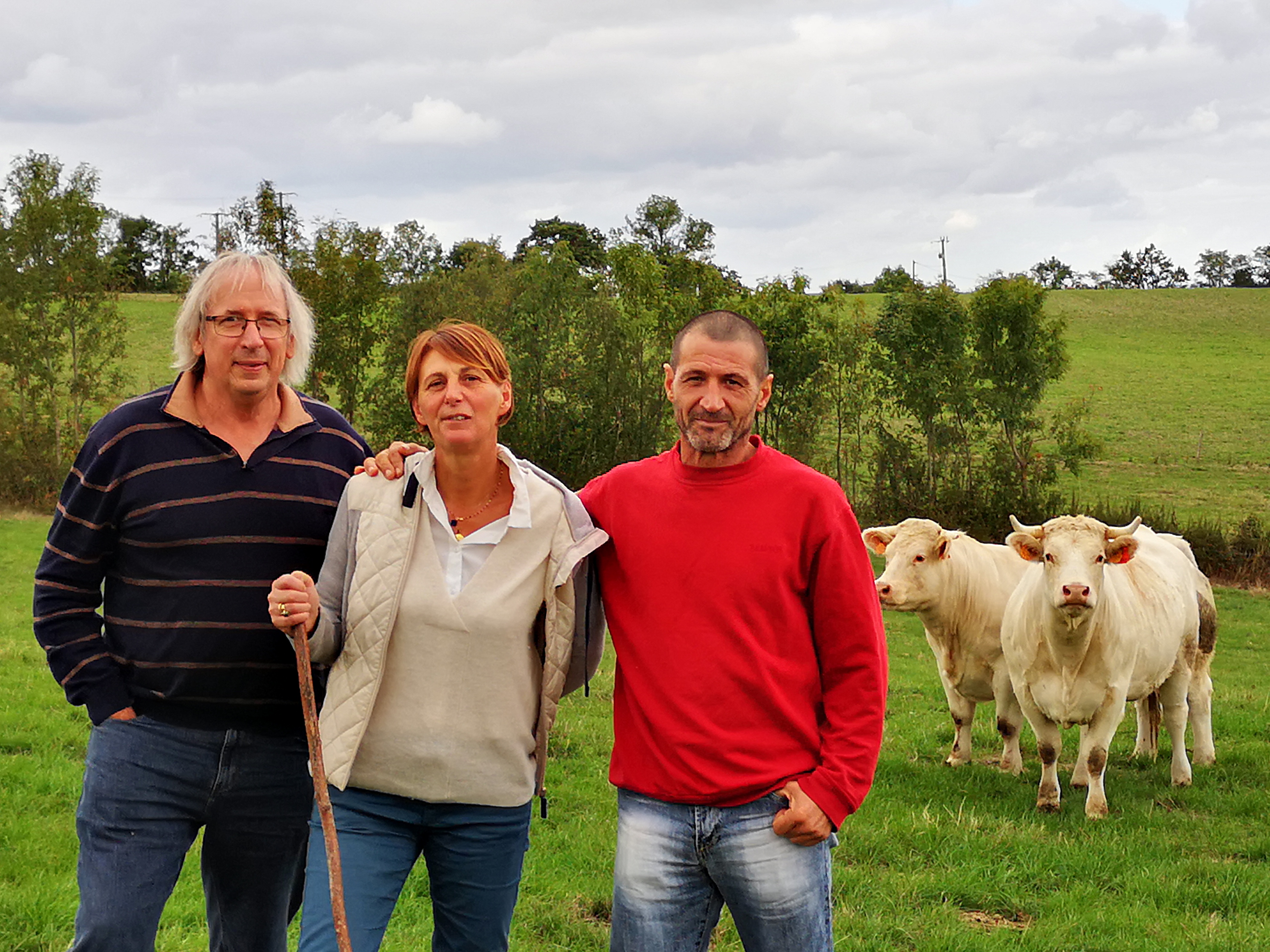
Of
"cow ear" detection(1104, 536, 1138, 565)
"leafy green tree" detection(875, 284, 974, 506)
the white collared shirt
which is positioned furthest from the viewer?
"leafy green tree" detection(875, 284, 974, 506)

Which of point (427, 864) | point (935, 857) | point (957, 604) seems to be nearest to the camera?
point (427, 864)

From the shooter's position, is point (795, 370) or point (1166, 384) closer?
point (795, 370)

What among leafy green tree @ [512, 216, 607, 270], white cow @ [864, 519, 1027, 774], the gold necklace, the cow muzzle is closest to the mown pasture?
white cow @ [864, 519, 1027, 774]

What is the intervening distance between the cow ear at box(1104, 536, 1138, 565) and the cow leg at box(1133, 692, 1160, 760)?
2.49m

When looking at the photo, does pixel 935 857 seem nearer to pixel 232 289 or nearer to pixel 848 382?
pixel 232 289

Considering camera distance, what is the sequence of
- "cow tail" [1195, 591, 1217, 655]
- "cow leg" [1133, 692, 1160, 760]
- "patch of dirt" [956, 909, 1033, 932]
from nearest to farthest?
"patch of dirt" [956, 909, 1033, 932] → "cow leg" [1133, 692, 1160, 760] → "cow tail" [1195, 591, 1217, 655]

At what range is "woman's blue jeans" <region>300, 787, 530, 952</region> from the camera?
3281mm

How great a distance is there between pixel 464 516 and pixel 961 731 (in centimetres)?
723

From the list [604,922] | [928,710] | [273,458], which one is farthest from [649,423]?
[273,458]

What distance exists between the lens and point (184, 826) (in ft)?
11.9

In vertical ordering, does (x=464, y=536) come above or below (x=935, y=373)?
below

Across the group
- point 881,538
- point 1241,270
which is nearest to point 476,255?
point 881,538

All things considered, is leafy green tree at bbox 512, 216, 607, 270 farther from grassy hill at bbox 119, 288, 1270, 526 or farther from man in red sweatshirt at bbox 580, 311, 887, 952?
man in red sweatshirt at bbox 580, 311, 887, 952

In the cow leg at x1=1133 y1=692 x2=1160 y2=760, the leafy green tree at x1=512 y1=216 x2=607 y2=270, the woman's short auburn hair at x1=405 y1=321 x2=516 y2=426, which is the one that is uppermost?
the leafy green tree at x1=512 y1=216 x2=607 y2=270
